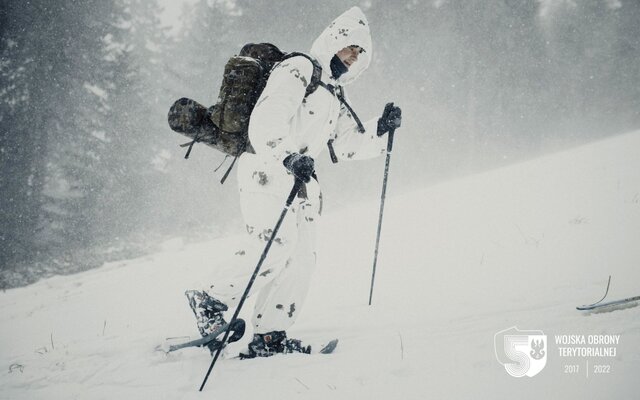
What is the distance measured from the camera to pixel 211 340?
8.46 feet

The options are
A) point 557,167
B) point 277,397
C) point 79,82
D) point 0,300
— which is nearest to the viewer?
point 277,397

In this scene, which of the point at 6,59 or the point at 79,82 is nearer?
the point at 6,59

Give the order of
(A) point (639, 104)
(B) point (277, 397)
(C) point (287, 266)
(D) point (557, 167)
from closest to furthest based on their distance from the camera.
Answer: (B) point (277, 397)
(C) point (287, 266)
(D) point (557, 167)
(A) point (639, 104)

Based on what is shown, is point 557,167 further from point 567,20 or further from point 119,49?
point 567,20

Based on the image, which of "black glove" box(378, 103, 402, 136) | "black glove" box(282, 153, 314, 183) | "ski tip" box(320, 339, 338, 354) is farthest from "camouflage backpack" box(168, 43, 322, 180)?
"ski tip" box(320, 339, 338, 354)

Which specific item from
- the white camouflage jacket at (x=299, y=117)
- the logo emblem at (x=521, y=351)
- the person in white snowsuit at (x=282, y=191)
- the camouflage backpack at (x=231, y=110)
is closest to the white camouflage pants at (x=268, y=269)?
the person in white snowsuit at (x=282, y=191)

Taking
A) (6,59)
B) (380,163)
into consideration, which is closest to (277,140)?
(6,59)

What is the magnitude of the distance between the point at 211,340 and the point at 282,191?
4.43ft

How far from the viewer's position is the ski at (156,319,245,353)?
257 centimetres

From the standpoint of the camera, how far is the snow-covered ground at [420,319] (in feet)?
6.02

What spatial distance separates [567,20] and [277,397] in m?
45.8

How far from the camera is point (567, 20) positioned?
33.3 meters

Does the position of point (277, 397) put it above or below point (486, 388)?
below

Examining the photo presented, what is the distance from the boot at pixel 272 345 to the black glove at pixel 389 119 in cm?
227
